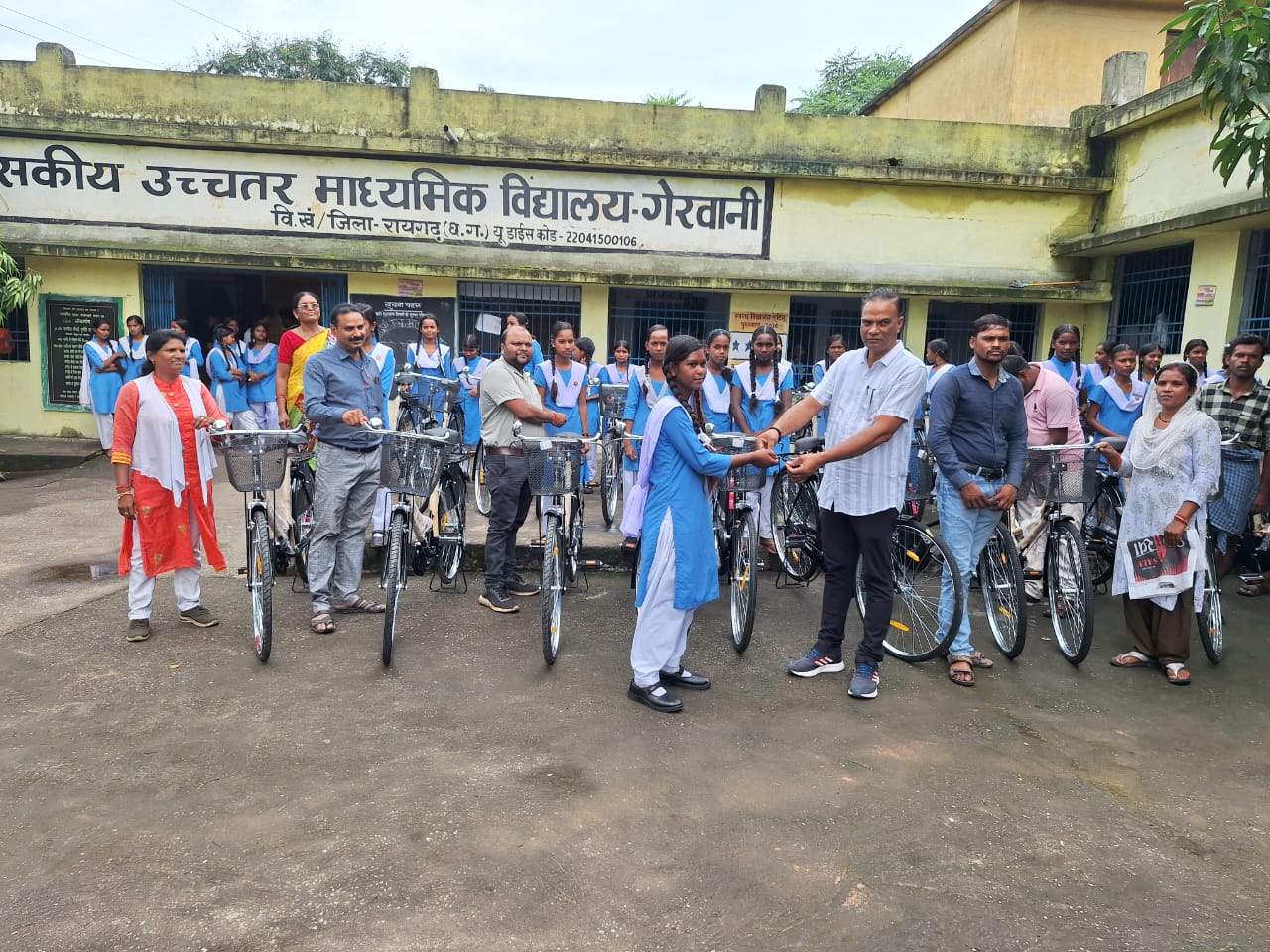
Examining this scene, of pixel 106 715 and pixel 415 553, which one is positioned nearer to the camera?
pixel 106 715

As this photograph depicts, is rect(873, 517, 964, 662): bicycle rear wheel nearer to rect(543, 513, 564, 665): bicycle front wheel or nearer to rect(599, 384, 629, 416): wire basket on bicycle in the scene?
rect(543, 513, 564, 665): bicycle front wheel

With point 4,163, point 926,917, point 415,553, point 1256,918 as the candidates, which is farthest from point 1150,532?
point 4,163

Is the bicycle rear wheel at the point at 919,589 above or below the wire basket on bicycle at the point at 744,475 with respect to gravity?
below

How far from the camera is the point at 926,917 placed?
259 cm

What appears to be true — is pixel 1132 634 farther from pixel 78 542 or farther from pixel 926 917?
pixel 78 542

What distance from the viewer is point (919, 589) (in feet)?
17.0

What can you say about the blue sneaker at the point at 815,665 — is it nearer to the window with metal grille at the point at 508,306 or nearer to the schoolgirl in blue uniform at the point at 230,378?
the window with metal grille at the point at 508,306

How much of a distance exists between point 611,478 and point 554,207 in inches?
206

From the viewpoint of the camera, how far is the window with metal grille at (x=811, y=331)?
12656 millimetres

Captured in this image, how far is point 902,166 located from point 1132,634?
27.9 ft

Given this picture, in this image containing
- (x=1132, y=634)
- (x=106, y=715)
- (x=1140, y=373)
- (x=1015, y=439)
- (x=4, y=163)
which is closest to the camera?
(x=106, y=715)

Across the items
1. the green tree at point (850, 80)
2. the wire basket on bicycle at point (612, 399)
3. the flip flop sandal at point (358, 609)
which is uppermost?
the green tree at point (850, 80)

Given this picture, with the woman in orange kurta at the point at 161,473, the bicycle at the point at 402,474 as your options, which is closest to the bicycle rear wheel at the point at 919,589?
the bicycle at the point at 402,474

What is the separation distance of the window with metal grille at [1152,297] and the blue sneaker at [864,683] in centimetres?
783
